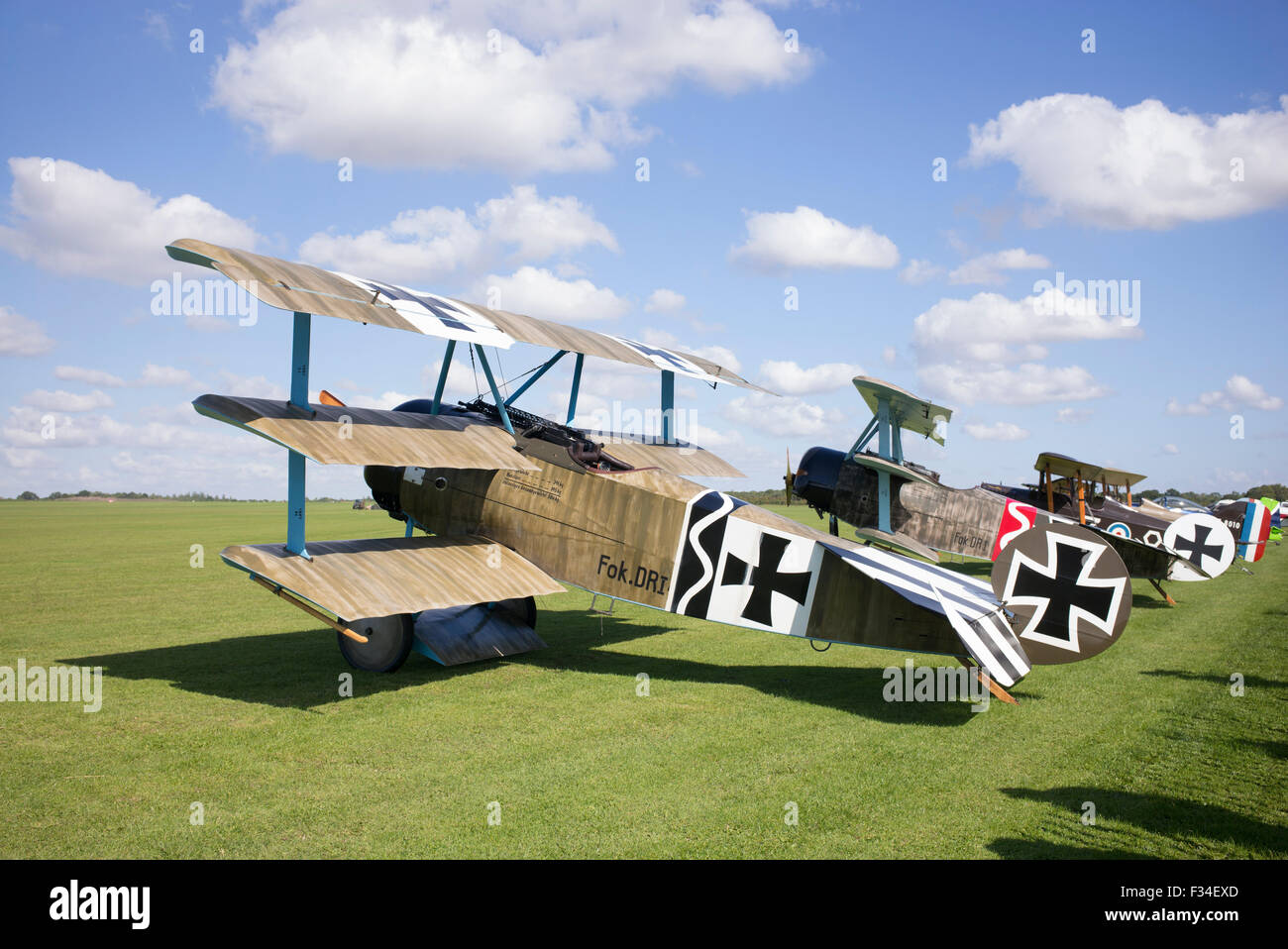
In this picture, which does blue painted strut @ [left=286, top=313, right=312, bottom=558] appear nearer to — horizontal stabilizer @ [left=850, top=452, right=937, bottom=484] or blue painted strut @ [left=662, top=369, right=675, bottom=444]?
blue painted strut @ [left=662, top=369, right=675, bottom=444]

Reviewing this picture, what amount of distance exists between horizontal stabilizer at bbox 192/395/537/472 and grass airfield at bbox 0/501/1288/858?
2.35 m

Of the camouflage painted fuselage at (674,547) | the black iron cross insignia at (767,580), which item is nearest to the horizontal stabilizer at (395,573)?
the camouflage painted fuselage at (674,547)

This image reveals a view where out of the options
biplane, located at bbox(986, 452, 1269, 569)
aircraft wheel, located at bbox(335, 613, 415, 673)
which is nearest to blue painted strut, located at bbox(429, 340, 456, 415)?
aircraft wheel, located at bbox(335, 613, 415, 673)

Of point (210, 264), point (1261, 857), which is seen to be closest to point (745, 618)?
point (1261, 857)

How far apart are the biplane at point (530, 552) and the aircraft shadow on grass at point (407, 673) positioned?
1.20 feet

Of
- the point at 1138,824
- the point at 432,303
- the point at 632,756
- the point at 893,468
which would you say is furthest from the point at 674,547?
the point at 893,468

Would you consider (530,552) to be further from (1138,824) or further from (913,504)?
(913,504)

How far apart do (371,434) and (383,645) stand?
228 centimetres

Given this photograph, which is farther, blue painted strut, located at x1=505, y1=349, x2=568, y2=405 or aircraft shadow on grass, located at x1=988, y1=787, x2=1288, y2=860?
blue painted strut, located at x1=505, y1=349, x2=568, y2=405

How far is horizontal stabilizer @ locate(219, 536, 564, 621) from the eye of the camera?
7246mm

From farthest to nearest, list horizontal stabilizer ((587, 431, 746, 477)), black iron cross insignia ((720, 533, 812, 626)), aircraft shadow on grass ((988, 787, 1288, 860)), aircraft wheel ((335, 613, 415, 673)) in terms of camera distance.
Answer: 1. horizontal stabilizer ((587, 431, 746, 477))
2. aircraft wheel ((335, 613, 415, 673))
3. black iron cross insignia ((720, 533, 812, 626))
4. aircraft shadow on grass ((988, 787, 1288, 860))

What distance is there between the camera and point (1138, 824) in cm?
470

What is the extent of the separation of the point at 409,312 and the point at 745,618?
15.5 feet
